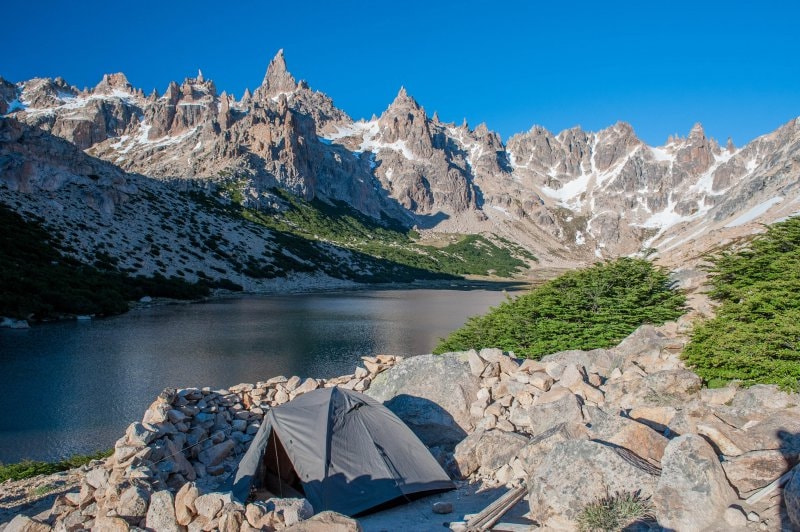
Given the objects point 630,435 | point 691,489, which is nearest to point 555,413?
point 630,435

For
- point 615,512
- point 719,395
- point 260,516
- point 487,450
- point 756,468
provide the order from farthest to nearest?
point 487,450 < point 719,395 < point 260,516 < point 615,512 < point 756,468

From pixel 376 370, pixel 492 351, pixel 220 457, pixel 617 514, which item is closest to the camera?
pixel 617 514

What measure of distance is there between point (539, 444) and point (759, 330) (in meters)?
6.34

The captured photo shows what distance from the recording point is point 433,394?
49.5 feet

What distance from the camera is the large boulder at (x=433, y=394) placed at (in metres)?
14.2

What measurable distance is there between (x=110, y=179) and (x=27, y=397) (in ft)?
277

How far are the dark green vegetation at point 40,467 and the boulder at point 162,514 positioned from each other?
8.67 metres

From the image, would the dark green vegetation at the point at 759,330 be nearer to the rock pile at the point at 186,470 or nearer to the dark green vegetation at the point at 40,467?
the rock pile at the point at 186,470

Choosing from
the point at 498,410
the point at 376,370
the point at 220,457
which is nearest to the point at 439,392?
the point at 498,410

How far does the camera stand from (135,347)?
115 feet

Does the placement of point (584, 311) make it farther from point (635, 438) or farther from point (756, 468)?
point (756, 468)

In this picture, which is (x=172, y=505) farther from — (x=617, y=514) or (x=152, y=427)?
(x=617, y=514)

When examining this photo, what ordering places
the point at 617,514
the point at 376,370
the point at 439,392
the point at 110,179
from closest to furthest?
the point at 617,514
the point at 439,392
the point at 376,370
the point at 110,179

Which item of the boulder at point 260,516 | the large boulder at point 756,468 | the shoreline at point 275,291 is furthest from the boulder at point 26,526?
the shoreline at point 275,291
